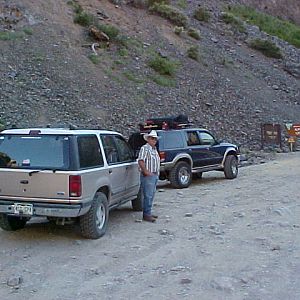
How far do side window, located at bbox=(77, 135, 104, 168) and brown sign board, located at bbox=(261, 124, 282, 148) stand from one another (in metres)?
20.5

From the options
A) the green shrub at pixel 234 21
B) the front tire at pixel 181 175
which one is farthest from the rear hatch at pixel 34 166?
the green shrub at pixel 234 21

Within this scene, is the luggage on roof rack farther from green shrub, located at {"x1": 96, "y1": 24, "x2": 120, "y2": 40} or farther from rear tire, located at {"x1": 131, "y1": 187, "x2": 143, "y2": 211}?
green shrub, located at {"x1": 96, "y1": 24, "x2": 120, "y2": 40}

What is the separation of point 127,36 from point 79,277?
2973cm

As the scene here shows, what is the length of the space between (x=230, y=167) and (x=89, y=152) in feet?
30.0

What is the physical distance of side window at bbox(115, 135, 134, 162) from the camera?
34.5 feet

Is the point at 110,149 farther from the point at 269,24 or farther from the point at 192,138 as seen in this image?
the point at 269,24

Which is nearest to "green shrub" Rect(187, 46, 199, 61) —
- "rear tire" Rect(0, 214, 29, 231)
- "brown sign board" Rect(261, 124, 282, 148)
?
"brown sign board" Rect(261, 124, 282, 148)

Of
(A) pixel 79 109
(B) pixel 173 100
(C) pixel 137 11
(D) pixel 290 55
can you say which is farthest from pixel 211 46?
(A) pixel 79 109

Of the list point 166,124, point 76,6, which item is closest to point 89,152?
point 166,124

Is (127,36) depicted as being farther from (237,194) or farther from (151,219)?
(151,219)

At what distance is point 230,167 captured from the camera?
58.1 ft

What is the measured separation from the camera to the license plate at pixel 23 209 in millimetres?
8578

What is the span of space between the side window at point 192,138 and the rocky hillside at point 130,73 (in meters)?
6.59

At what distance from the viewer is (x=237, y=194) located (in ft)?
46.5
